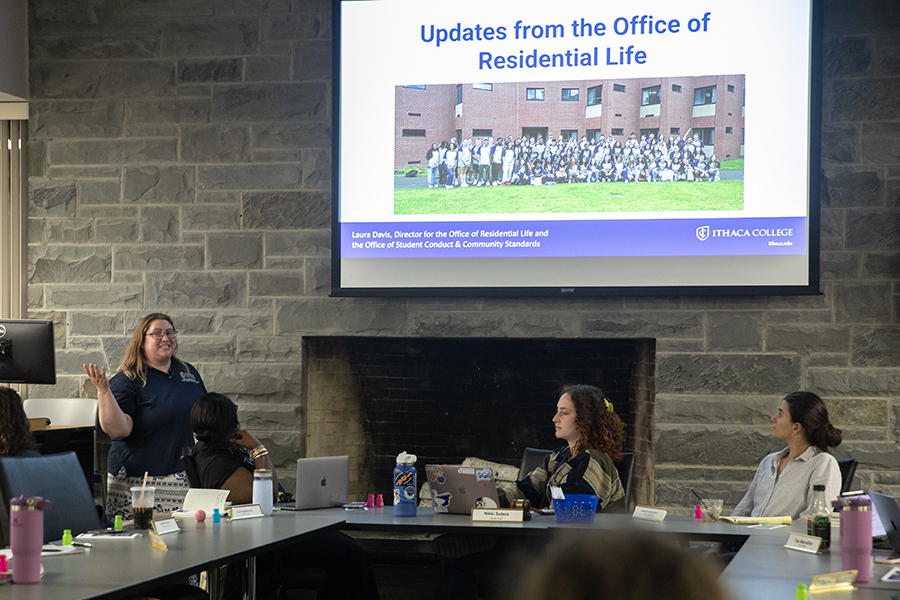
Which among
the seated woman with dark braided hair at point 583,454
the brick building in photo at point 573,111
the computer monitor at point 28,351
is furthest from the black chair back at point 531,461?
the computer monitor at point 28,351

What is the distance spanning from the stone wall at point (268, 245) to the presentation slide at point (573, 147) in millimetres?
148

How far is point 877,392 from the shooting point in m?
4.34

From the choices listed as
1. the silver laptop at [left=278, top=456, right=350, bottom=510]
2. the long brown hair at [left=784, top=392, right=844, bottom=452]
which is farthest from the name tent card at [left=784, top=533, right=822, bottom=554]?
the silver laptop at [left=278, top=456, right=350, bottom=510]

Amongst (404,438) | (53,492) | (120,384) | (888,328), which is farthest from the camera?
(404,438)

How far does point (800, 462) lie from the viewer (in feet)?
11.2

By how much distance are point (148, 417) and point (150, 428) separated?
49 mm

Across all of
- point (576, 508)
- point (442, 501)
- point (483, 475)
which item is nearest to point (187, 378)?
point (442, 501)

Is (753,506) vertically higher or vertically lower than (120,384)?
lower

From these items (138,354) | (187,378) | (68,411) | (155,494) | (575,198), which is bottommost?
(155,494)

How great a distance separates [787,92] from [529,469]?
87.1 inches

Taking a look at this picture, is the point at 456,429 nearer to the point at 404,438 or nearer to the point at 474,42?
the point at 404,438

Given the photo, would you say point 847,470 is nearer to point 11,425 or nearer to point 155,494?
point 155,494

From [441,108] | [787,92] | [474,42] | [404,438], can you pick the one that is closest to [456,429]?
[404,438]

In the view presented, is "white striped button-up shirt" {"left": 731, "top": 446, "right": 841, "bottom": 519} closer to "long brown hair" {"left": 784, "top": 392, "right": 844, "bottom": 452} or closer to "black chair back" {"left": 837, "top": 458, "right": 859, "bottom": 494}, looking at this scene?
"long brown hair" {"left": 784, "top": 392, "right": 844, "bottom": 452}
